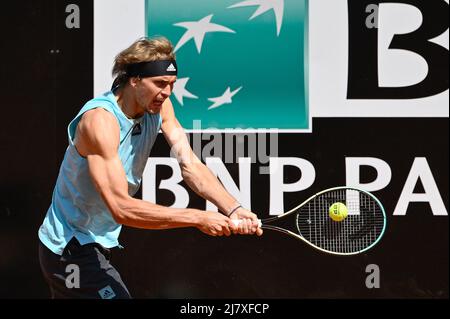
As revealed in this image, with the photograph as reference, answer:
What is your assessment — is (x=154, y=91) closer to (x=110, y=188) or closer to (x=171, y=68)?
(x=171, y=68)

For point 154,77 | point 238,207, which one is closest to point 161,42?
point 154,77

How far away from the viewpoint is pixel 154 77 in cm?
414

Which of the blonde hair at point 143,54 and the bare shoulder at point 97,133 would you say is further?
the blonde hair at point 143,54

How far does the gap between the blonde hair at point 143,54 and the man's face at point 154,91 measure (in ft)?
0.35

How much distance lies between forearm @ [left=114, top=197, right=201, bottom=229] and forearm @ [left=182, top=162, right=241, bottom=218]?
1.01 feet

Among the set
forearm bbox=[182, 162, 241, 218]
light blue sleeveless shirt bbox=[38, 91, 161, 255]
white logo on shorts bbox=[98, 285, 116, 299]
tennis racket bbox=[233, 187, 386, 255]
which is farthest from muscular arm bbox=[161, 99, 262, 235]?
white logo on shorts bbox=[98, 285, 116, 299]

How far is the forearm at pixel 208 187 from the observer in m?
4.20

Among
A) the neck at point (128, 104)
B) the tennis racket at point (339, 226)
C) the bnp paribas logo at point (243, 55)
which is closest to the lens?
the neck at point (128, 104)

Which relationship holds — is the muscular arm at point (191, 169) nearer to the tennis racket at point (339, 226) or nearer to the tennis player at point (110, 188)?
the tennis player at point (110, 188)

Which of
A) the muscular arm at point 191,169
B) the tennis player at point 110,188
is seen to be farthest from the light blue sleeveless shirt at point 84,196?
the muscular arm at point 191,169

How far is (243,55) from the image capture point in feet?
17.5

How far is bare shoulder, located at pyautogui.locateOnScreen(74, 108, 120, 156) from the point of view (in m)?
3.91

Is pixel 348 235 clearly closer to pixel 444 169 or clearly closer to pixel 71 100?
pixel 444 169

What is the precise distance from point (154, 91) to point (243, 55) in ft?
4.29
